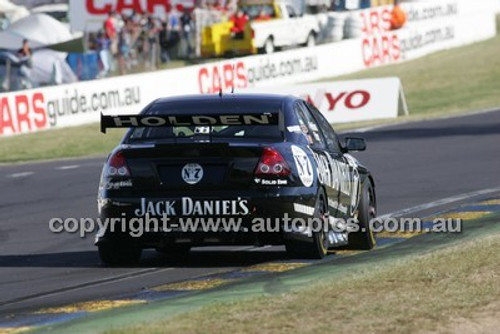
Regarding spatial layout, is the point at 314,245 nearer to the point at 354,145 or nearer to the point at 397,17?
the point at 354,145

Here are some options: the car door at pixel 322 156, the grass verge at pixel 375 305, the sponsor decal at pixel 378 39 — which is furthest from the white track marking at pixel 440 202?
the sponsor decal at pixel 378 39

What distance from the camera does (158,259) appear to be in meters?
11.9

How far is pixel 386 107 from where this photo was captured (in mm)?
33156

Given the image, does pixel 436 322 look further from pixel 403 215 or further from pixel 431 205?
pixel 431 205

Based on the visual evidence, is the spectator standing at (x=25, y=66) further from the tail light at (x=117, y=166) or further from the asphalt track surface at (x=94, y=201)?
the tail light at (x=117, y=166)

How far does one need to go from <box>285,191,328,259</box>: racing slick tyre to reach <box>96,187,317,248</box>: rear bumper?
0.15 m

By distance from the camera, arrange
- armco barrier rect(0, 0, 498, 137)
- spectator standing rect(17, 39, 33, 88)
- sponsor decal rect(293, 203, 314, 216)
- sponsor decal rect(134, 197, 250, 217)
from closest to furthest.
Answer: sponsor decal rect(134, 197, 250, 217) < sponsor decal rect(293, 203, 314, 216) < armco barrier rect(0, 0, 498, 137) < spectator standing rect(17, 39, 33, 88)

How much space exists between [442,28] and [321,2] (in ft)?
15.0

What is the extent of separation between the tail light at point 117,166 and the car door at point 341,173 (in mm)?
1833

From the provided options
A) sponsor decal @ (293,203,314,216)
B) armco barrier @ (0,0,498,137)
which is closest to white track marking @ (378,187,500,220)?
sponsor decal @ (293,203,314,216)

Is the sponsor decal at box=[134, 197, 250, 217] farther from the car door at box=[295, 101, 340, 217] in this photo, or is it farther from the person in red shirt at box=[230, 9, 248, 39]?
the person in red shirt at box=[230, 9, 248, 39]

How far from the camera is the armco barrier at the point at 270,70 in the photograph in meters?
30.8

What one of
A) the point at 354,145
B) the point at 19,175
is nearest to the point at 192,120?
the point at 354,145

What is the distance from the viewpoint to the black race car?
10633 mm
